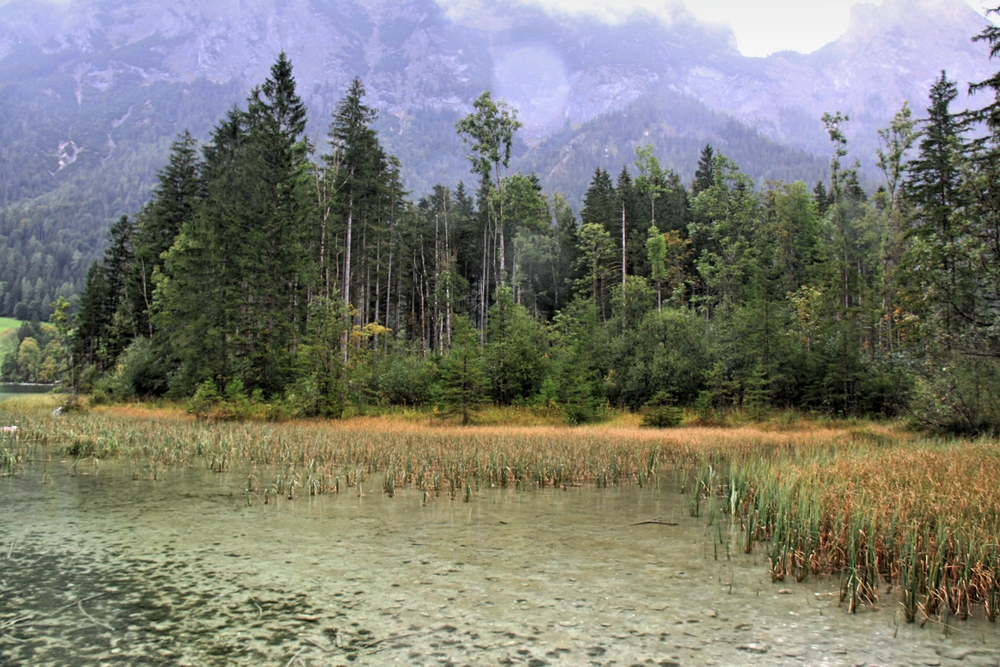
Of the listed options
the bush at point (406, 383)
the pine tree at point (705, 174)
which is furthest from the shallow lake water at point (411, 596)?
the pine tree at point (705, 174)

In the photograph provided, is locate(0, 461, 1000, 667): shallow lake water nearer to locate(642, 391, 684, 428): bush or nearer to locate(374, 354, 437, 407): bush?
locate(642, 391, 684, 428): bush

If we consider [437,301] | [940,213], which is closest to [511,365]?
[940,213]

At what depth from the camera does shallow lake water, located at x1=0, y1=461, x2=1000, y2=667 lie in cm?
421

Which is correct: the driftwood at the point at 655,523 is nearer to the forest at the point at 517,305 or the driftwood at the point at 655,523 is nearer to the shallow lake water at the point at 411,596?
the shallow lake water at the point at 411,596

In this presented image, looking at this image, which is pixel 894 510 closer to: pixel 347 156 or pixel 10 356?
pixel 347 156

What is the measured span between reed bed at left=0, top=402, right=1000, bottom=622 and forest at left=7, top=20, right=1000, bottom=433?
12.3 ft

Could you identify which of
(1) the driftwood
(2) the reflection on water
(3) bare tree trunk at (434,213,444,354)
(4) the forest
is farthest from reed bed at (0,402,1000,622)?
(2) the reflection on water

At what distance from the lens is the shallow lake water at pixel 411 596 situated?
166 inches

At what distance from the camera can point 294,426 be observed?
22.0 metres

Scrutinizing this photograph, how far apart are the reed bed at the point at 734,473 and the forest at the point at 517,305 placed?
12.3 ft

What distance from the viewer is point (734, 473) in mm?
10750

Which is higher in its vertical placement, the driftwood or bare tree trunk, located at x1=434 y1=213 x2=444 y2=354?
bare tree trunk, located at x1=434 y1=213 x2=444 y2=354

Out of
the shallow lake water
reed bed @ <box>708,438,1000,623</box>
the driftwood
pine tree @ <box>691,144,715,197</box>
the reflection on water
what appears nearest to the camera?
the shallow lake water

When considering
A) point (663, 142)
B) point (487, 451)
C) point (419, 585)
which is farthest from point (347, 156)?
point (663, 142)
